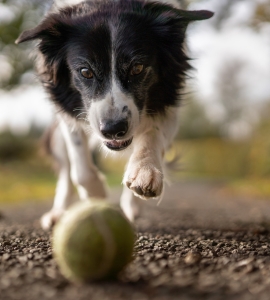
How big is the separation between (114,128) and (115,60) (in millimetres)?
598

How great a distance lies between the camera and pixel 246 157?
76.1 feet

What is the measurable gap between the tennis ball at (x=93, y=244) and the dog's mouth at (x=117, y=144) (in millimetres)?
1480

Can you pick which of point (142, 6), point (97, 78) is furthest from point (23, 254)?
point (142, 6)

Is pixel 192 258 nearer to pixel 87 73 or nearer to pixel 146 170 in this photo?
pixel 146 170

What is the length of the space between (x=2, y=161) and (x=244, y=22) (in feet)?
46.2

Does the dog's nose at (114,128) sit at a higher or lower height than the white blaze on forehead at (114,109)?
lower

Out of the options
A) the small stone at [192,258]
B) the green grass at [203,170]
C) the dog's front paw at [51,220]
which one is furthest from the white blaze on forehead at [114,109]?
the green grass at [203,170]

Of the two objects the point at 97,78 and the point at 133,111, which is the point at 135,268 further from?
the point at 97,78

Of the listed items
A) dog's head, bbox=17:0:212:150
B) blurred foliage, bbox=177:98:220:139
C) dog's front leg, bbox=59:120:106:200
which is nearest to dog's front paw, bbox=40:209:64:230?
dog's front leg, bbox=59:120:106:200

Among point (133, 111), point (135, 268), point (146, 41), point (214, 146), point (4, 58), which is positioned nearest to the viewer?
point (135, 268)

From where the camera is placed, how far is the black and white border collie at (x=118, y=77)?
11.9ft

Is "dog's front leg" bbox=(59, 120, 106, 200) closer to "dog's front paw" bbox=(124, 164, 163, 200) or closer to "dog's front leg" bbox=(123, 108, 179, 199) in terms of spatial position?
"dog's front leg" bbox=(123, 108, 179, 199)

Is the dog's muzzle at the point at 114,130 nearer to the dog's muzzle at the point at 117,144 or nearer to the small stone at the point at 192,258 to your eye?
the dog's muzzle at the point at 117,144

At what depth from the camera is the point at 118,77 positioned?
3.72 m
